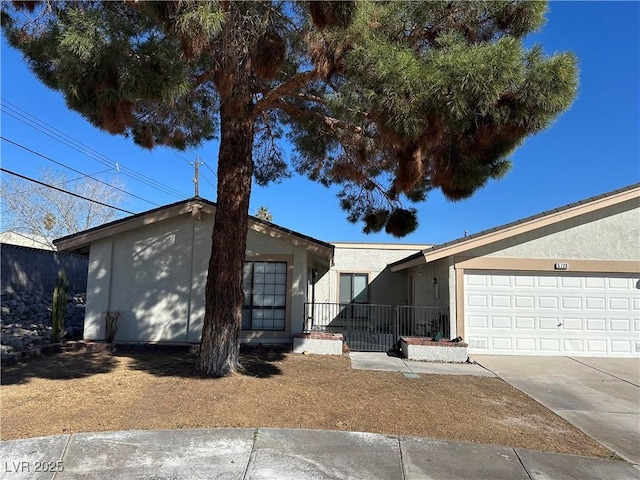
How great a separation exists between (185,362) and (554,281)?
9.36 metres

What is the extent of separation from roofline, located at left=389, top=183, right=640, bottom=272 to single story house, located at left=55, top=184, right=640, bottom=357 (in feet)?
0.09

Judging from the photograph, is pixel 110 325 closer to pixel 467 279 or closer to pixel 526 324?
pixel 467 279

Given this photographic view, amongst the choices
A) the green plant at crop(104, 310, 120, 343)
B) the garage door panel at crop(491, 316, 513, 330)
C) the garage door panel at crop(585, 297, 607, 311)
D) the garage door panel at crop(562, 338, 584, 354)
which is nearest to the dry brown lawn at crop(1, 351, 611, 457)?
the green plant at crop(104, 310, 120, 343)

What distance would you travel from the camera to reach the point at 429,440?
5184mm

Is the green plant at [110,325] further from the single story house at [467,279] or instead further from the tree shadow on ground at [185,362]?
the tree shadow on ground at [185,362]

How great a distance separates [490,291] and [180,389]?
8337mm

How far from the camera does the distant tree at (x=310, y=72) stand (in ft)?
17.3

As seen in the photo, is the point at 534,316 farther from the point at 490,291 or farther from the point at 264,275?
the point at 264,275

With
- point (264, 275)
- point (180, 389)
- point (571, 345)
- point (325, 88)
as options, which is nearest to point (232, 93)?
point (325, 88)

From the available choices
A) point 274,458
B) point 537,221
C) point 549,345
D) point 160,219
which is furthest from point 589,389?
point 160,219

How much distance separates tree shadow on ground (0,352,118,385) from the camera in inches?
308

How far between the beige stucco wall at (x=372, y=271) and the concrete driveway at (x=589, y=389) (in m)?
7.51

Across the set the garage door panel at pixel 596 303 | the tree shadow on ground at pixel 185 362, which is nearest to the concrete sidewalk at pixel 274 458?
the tree shadow on ground at pixel 185 362

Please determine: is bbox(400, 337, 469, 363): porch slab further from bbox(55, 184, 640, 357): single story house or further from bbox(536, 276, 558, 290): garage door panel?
bbox(536, 276, 558, 290): garage door panel
